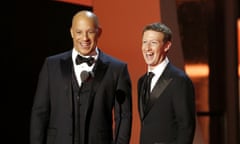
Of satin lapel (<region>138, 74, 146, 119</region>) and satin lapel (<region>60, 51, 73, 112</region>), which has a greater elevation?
satin lapel (<region>60, 51, 73, 112</region>)

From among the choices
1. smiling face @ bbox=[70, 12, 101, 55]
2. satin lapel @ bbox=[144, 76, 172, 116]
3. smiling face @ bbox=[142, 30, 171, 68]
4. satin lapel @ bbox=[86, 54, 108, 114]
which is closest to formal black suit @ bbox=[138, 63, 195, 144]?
satin lapel @ bbox=[144, 76, 172, 116]

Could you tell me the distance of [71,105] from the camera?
2.61 m

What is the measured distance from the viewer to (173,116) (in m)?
2.60

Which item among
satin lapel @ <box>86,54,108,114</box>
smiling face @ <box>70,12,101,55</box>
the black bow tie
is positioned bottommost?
satin lapel @ <box>86,54,108,114</box>

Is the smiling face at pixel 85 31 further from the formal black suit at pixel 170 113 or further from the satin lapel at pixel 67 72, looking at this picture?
the formal black suit at pixel 170 113

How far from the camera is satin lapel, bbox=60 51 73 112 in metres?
2.62

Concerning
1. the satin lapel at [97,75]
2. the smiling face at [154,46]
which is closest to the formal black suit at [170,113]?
the smiling face at [154,46]

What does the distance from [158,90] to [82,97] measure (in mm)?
387

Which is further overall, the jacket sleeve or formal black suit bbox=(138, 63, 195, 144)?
the jacket sleeve

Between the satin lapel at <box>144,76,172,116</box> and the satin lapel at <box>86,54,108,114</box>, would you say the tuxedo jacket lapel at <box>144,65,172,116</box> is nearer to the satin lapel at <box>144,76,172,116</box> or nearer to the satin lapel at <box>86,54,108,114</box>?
the satin lapel at <box>144,76,172,116</box>

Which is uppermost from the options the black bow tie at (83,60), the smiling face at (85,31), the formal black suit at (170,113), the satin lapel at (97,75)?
the smiling face at (85,31)

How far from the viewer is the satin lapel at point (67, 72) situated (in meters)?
2.62

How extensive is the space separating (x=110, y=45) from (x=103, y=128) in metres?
1.20

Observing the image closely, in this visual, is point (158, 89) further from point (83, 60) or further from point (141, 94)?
point (83, 60)
